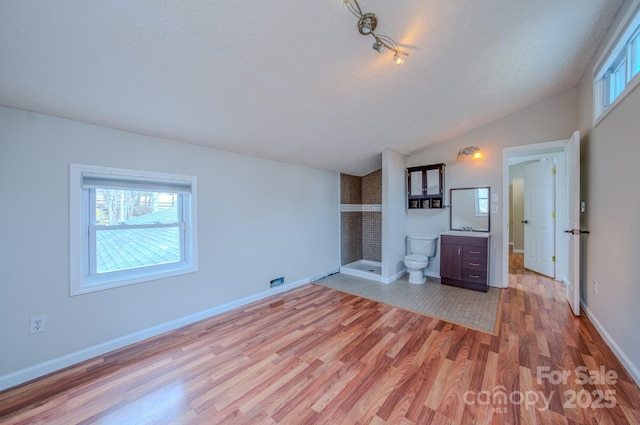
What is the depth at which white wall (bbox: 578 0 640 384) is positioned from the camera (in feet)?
5.38

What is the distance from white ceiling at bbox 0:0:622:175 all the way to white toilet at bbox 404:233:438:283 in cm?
195

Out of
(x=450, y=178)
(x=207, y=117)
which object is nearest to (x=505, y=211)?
(x=450, y=178)

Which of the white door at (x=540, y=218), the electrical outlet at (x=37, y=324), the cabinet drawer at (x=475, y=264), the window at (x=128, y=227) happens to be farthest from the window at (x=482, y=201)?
the electrical outlet at (x=37, y=324)

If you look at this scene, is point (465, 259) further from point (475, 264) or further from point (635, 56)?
point (635, 56)

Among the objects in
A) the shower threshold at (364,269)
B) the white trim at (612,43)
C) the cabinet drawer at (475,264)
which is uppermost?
the white trim at (612,43)

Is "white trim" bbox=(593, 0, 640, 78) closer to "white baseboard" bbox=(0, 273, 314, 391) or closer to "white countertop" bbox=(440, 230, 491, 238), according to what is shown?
"white countertop" bbox=(440, 230, 491, 238)

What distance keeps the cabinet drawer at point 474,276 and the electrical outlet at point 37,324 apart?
448cm

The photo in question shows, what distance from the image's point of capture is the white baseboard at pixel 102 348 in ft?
5.46

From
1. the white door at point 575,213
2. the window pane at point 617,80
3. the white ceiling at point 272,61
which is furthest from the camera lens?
the white door at point 575,213

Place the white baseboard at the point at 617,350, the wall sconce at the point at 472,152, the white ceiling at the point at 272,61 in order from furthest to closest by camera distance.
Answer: the wall sconce at the point at 472,152 → the white baseboard at the point at 617,350 → the white ceiling at the point at 272,61

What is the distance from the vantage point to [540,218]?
13.2ft

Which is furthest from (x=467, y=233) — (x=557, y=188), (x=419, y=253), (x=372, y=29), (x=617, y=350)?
(x=372, y=29)

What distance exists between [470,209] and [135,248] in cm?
440

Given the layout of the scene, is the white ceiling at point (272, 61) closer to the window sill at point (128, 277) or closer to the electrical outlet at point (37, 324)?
the window sill at point (128, 277)
